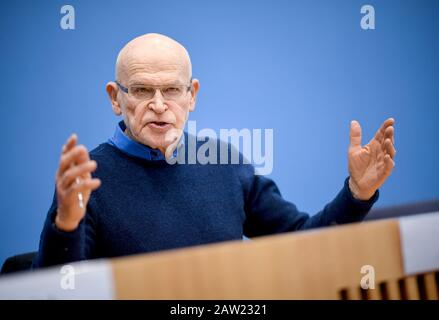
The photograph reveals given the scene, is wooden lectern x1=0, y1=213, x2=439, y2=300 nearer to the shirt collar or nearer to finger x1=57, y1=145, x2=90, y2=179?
finger x1=57, y1=145, x2=90, y2=179

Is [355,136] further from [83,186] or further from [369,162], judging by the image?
[83,186]

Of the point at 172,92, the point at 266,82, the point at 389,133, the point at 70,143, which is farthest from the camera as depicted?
the point at 266,82

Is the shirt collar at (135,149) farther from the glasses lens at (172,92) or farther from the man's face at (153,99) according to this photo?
the glasses lens at (172,92)

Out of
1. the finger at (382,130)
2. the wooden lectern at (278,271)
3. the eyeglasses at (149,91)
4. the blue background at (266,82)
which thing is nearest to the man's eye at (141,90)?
the eyeglasses at (149,91)

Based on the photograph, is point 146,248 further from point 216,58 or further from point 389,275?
point 216,58

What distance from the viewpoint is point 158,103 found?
1.25m

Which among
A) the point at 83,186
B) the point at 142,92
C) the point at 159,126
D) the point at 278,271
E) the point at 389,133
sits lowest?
the point at 278,271

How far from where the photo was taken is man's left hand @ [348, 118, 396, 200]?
3.35 feet

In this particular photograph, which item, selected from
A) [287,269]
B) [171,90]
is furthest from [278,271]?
[171,90]

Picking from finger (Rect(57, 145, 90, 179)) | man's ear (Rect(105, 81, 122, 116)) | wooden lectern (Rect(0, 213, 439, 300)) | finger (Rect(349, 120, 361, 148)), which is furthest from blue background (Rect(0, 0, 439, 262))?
wooden lectern (Rect(0, 213, 439, 300))

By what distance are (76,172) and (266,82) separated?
1184 mm

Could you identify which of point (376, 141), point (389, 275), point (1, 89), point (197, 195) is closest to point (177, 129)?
point (197, 195)

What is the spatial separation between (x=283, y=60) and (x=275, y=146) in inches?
14.6

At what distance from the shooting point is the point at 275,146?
1752mm
